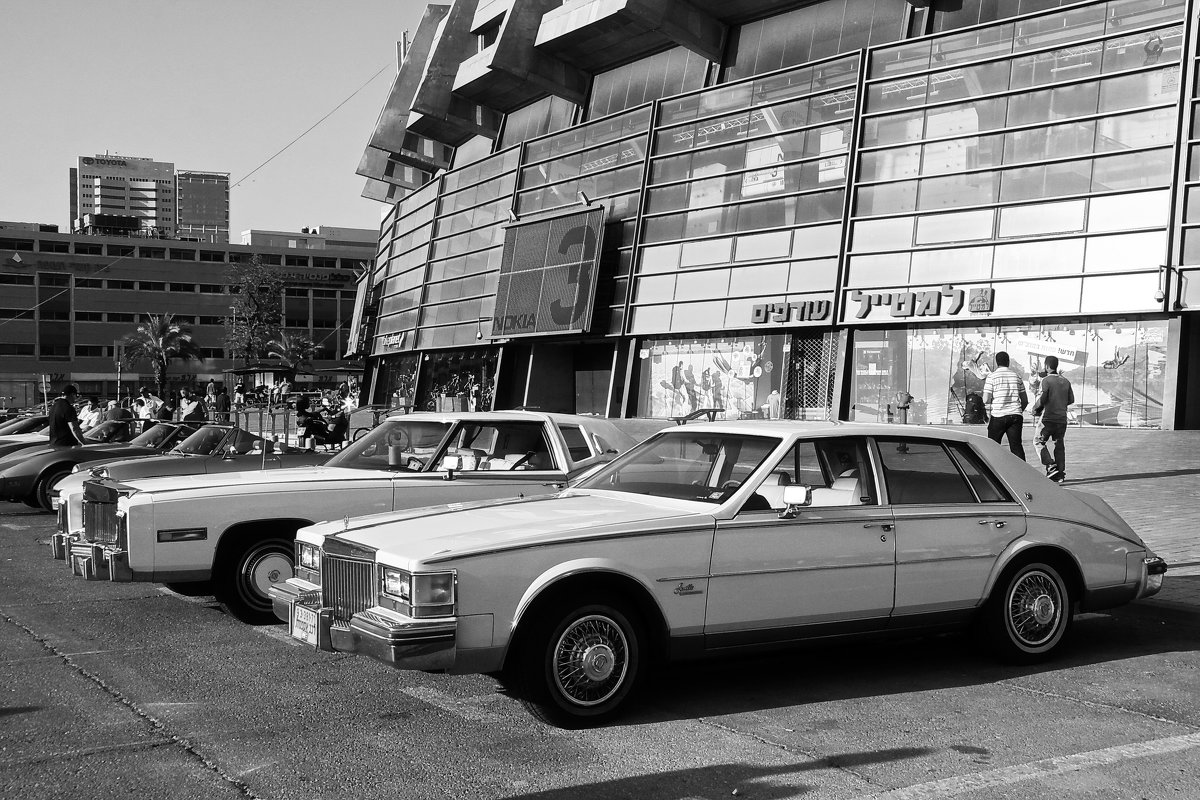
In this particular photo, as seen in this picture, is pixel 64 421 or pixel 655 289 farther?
pixel 655 289

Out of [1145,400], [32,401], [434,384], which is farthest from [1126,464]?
[32,401]

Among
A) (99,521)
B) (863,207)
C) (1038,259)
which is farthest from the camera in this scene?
(863,207)

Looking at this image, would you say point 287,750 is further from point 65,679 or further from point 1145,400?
point 1145,400

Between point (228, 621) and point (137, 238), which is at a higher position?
point (137, 238)

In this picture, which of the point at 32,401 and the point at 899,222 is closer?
the point at 899,222

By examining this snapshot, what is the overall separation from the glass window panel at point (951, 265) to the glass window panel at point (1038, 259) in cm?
28

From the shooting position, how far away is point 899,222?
86.4 feet

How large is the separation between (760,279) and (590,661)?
966 inches

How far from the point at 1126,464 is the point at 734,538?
1552cm

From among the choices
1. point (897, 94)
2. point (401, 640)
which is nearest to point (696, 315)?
point (897, 94)

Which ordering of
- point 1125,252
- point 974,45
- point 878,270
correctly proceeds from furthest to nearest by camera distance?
point 878,270
point 974,45
point 1125,252

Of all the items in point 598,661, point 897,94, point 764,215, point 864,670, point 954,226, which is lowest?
point 864,670

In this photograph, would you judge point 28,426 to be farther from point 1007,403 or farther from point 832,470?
point 832,470

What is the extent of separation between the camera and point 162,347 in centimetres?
8606
